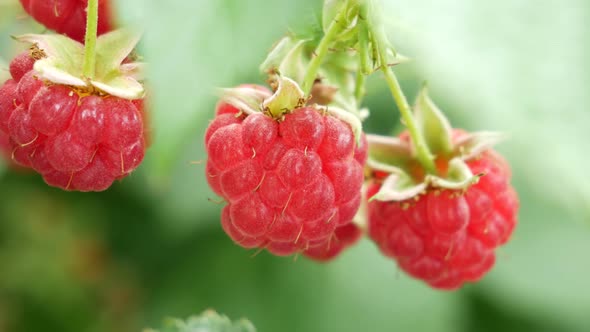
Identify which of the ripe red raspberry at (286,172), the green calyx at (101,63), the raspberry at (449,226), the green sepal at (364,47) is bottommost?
the raspberry at (449,226)

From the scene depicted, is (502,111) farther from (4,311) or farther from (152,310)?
(4,311)

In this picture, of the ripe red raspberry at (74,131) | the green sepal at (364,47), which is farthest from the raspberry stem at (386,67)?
the ripe red raspberry at (74,131)

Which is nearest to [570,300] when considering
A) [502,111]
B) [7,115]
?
[7,115]

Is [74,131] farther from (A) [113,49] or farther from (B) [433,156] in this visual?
(B) [433,156]

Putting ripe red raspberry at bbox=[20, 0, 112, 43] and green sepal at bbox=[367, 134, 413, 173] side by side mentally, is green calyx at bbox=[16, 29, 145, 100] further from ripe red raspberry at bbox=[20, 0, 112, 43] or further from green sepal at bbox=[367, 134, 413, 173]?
green sepal at bbox=[367, 134, 413, 173]

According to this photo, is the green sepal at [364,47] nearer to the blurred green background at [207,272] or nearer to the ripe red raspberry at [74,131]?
the ripe red raspberry at [74,131]

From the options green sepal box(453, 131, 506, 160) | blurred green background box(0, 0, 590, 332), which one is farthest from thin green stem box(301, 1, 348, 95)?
blurred green background box(0, 0, 590, 332)

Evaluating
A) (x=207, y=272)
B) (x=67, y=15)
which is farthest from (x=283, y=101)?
(x=207, y=272)

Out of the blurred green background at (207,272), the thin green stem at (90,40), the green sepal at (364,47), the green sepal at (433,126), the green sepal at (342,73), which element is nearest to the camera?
the thin green stem at (90,40)
